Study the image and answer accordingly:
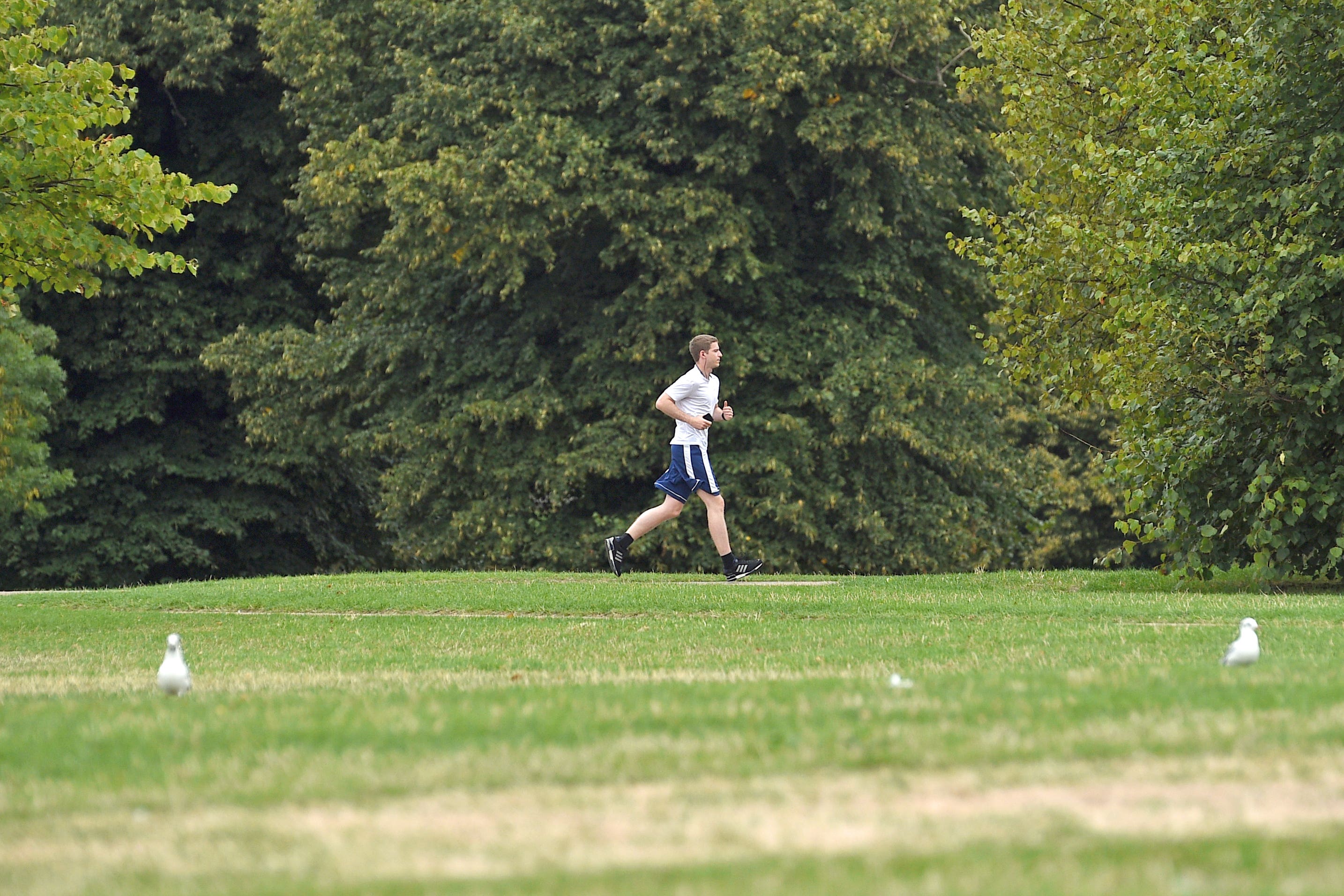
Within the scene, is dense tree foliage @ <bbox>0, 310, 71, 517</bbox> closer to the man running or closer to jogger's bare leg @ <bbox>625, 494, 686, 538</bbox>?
jogger's bare leg @ <bbox>625, 494, 686, 538</bbox>

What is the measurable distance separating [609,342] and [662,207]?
102 inches

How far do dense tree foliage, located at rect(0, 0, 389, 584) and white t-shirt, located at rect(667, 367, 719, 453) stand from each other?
17780mm

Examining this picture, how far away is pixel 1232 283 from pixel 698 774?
11.8 m

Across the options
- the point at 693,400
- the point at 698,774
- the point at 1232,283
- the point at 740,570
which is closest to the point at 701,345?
the point at 693,400

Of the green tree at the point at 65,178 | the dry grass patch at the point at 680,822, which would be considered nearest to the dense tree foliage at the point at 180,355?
the green tree at the point at 65,178

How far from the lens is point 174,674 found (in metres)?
8.05

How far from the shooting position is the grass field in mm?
4297

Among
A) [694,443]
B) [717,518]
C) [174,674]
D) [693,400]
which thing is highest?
[693,400]

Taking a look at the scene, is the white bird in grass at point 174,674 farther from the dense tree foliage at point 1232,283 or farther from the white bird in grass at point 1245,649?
the dense tree foliage at point 1232,283

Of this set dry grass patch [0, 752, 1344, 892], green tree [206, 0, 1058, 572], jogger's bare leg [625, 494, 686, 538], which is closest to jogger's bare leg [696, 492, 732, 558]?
jogger's bare leg [625, 494, 686, 538]

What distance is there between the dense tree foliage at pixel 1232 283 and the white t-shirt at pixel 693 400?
4.12 metres

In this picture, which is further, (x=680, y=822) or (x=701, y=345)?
(x=701, y=345)

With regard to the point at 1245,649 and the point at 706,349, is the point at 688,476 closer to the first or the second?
the point at 706,349

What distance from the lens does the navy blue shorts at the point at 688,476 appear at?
16219 millimetres
